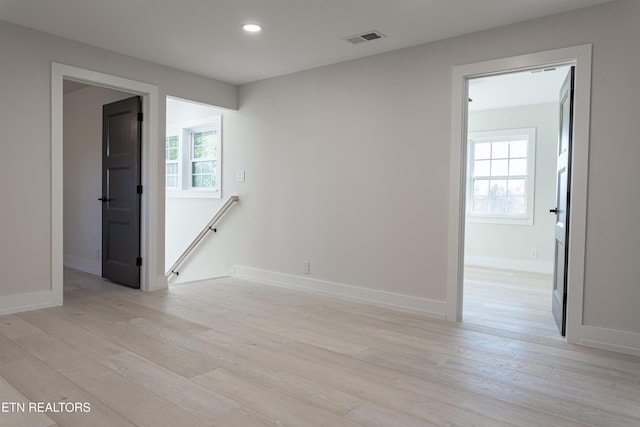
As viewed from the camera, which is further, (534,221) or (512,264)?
(512,264)

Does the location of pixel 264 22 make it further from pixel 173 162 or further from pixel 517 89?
A: pixel 173 162

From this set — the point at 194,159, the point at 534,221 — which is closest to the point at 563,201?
the point at 534,221

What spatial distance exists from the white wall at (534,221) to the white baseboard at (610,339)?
3.51m

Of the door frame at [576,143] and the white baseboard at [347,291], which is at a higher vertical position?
the door frame at [576,143]

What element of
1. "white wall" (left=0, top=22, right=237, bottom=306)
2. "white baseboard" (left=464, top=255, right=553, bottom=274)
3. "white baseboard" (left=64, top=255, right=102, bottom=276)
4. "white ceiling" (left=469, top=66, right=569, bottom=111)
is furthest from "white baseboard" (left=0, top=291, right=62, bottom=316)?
"white baseboard" (left=464, top=255, right=553, bottom=274)

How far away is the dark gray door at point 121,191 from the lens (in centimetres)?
453

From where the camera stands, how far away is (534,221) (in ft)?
21.0

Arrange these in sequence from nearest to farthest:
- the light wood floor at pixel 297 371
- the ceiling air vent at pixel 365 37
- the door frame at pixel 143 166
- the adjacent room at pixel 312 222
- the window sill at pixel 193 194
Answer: the light wood floor at pixel 297 371 → the adjacent room at pixel 312 222 → the ceiling air vent at pixel 365 37 → the door frame at pixel 143 166 → the window sill at pixel 193 194

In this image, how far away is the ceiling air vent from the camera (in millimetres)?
3529

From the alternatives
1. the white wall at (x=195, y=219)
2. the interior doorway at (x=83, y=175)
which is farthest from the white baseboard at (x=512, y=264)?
the interior doorway at (x=83, y=175)

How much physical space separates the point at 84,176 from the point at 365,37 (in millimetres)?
4264

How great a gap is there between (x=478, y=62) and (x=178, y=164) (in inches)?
183

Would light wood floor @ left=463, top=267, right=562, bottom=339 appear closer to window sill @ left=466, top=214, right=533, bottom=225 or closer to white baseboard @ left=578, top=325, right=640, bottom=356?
white baseboard @ left=578, top=325, right=640, bottom=356

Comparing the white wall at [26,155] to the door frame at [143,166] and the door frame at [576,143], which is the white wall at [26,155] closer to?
the door frame at [143,166]
